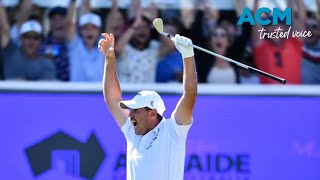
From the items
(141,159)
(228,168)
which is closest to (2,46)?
(228,168)

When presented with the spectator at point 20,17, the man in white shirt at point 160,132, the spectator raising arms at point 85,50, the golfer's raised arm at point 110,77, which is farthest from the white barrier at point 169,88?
the man in white shirt at point 160,132

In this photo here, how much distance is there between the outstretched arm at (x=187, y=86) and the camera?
4316 millimetres

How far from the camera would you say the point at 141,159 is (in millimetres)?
4359

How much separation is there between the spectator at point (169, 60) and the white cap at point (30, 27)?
1.06m

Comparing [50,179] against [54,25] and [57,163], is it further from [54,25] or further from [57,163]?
[54,25]

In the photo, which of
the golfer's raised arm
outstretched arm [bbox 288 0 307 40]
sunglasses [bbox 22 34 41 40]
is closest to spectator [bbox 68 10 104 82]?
sunglasses [bbox 22 34 41 40]

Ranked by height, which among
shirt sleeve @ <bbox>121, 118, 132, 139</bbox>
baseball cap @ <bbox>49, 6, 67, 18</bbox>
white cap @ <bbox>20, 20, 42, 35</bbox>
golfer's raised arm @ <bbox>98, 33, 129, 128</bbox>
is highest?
baseball cap @ <bbox>49, 6, 67, 18</bbox>

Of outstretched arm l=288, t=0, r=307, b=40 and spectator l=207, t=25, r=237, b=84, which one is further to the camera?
outstretched arm l=288, t=0, r=307, b=40

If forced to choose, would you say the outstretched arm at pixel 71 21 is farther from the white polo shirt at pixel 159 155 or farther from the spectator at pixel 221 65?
the white polo shirt at pixel 159 155

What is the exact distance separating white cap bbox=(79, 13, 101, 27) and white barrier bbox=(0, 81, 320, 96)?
2.08 feet

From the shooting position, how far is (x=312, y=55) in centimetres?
679

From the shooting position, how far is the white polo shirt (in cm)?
434

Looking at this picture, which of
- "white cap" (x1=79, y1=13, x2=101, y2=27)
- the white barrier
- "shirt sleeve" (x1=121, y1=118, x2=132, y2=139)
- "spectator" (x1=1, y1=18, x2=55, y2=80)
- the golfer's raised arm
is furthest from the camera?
"white cap" (x1=79, y1=13, x2=101, y2=27)

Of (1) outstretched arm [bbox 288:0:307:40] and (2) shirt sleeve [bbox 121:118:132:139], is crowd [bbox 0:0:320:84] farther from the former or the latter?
(2) shirt sleeve [bbox 121:118:132:139]
